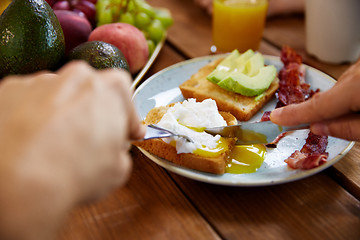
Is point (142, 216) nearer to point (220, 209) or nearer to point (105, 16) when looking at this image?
point (220, 209)

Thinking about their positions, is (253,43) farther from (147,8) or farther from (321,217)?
(321,217)

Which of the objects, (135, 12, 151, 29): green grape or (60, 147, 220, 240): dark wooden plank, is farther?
(135, 12, 151, 29): green grape

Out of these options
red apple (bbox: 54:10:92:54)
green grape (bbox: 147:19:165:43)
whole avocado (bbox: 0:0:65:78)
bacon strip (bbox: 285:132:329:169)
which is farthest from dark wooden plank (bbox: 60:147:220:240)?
green grape (bbox: 147:19:165:43)

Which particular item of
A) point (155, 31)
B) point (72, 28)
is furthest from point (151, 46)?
point (72, 28)

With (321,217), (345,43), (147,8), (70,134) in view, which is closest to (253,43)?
(345,43)

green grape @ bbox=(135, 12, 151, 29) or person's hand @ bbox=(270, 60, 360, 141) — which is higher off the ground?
person's hand @ bbox=(270, 60, 360, 141)

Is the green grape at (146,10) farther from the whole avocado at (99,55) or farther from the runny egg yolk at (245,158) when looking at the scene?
the runny egg yolk at (245,158)

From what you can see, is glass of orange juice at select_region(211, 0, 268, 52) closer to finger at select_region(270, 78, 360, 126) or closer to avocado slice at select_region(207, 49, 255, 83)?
avocado slice at select_region(207, 49, 255, 83)
